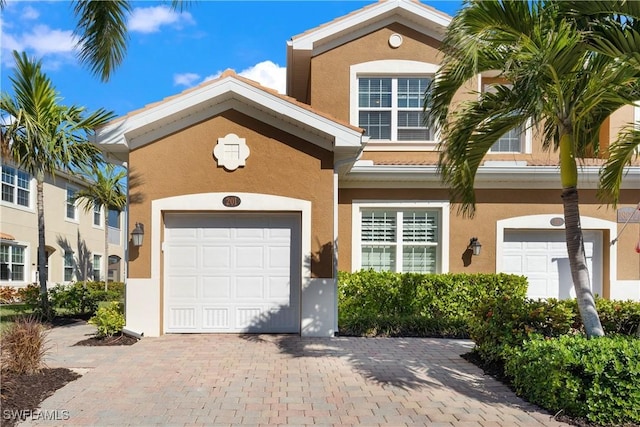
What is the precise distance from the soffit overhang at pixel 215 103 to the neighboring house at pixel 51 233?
8989mm

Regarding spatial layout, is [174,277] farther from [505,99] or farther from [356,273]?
[505,99]

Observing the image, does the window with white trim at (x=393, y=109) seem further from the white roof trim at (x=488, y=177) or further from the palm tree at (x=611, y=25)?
the palm tree at (x=611, y=25)

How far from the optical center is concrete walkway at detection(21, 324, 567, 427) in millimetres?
4969

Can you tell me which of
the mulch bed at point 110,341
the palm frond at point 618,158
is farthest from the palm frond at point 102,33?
the palm frond at point 618,158

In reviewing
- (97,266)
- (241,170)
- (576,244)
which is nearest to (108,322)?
(241,170)

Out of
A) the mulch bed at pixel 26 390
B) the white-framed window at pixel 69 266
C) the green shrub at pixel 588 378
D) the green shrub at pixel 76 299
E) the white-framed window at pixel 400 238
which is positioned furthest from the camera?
the white-framed window at pixel 69 266

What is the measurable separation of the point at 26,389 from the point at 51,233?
18.4 metres

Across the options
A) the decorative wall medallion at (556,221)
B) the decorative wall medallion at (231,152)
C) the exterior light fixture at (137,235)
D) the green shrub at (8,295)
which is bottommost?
the green shrub at (8,295)

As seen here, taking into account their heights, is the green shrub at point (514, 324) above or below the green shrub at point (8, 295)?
above

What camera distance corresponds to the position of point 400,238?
11.4 meters

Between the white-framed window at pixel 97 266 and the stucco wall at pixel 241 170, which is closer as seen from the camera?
the stucco wall at pixel 241 170

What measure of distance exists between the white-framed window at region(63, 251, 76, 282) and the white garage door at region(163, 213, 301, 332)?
16456 millimetres

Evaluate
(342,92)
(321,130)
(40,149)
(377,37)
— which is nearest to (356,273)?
(321,130)

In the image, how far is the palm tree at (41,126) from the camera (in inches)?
383
